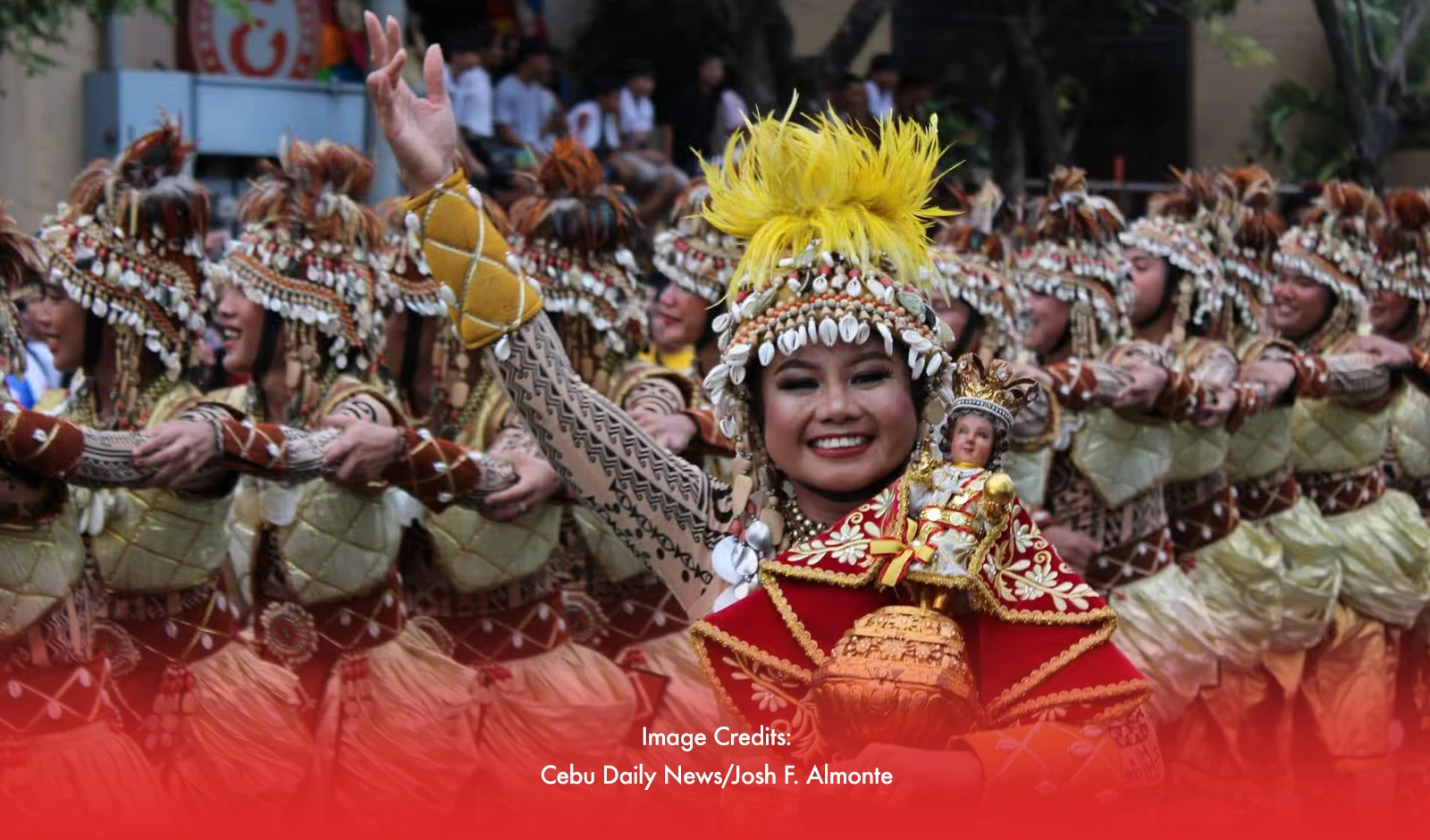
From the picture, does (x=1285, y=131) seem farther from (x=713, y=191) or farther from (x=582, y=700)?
(x=713, y=191)

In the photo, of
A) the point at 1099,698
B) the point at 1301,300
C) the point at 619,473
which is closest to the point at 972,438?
the point at 1099,698

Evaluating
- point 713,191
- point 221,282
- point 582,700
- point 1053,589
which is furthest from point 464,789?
point 1053,589

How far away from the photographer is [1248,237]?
8.17m

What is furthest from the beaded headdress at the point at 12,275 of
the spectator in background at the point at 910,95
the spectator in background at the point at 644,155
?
the spectator in background at the point at 910,95

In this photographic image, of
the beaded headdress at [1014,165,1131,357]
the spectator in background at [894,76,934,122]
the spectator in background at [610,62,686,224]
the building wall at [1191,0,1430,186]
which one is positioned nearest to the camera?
the beaded headdress at [1014,165,1131,357]

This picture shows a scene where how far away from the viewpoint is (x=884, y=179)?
357 centimetres

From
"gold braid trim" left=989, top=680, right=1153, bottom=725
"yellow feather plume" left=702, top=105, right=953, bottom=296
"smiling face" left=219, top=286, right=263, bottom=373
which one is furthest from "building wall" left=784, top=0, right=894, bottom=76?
"gold braid trim" left=989, top=680, right=1153, bottom=725

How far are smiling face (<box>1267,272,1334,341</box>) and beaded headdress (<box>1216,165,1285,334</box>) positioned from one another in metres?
0.39

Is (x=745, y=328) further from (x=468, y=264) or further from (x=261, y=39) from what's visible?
(x=261, y=39)

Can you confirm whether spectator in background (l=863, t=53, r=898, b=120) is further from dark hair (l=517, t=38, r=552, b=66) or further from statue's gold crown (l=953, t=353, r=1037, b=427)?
statue's gold crown (l=953, t=353, r=1037, b=427)

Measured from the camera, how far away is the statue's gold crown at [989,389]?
3504mm

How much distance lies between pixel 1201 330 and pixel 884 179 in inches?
181

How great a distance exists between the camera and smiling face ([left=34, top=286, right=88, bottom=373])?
18.8 feet
